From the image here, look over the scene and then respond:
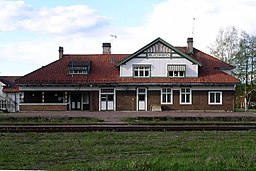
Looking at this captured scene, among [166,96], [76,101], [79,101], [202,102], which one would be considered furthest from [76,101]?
[202,102]

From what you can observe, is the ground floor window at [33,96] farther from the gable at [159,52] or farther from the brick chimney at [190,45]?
the brick chimney at [190,45]

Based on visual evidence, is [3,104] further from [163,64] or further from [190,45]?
[190,45]

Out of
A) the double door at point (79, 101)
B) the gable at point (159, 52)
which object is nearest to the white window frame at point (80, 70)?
the double door at point (79, 101)

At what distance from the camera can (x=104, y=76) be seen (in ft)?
156

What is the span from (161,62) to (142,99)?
14.7ft

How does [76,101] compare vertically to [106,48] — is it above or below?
below

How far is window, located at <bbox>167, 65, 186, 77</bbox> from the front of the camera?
46.6 m

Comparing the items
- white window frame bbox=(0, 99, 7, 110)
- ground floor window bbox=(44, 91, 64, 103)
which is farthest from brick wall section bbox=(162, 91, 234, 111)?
white window frame bbox=(0, 99, 7, 110)

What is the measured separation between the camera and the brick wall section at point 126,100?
151ft

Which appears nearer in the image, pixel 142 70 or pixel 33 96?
pixel 33 96

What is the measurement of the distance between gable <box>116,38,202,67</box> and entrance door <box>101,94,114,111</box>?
3797 millimetres

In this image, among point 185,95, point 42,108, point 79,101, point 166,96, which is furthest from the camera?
point 79,101

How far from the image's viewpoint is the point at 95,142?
49.5 feet

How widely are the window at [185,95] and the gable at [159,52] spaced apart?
3182mm
